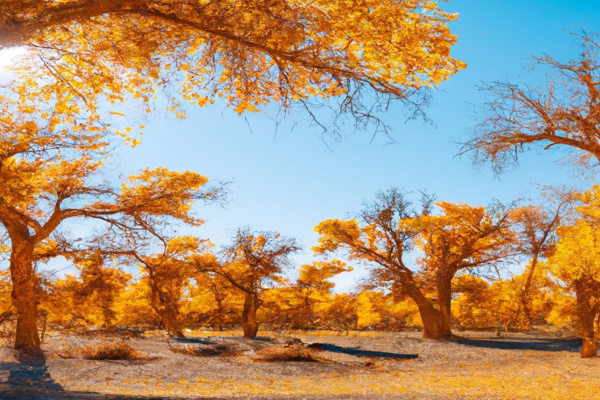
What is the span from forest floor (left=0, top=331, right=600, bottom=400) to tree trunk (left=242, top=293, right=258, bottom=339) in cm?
363

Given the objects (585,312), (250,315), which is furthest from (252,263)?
(585,312)

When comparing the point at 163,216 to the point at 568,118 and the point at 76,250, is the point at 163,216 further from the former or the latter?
the point at 568,118

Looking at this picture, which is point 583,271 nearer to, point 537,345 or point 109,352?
point 537,345

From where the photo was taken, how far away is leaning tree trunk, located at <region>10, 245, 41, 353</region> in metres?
12.6

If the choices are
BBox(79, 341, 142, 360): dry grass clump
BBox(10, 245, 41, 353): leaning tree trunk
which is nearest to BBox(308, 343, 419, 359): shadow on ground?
BBox(79, 341, 142, 360): dry grass clump

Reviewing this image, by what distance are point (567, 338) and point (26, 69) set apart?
71.7 ft

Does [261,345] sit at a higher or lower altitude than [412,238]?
lower

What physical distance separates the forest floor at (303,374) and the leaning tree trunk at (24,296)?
44 cm

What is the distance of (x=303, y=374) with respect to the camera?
10969 mm

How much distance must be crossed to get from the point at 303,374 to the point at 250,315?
30.9 feet

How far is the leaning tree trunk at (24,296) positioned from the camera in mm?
12648

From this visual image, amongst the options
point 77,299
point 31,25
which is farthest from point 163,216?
point 31,25

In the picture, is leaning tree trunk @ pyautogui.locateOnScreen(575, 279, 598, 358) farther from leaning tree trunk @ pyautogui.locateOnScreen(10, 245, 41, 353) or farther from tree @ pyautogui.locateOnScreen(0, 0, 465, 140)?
leaning tree trunk @ pyautogui.locateOnScreen(10, 245, 41, 353)

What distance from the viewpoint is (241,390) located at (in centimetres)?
816
